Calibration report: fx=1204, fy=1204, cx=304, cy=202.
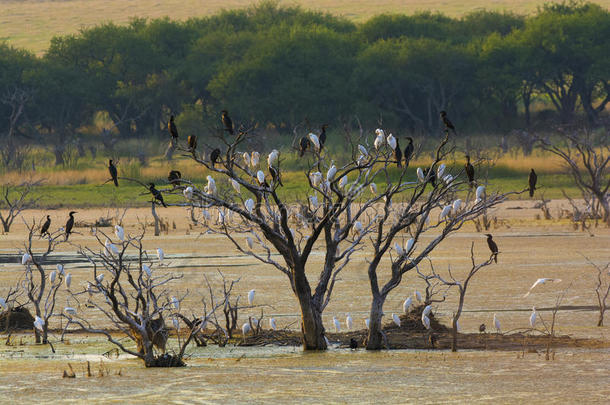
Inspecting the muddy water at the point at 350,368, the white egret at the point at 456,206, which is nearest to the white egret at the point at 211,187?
the muddy water at the point at 350,368

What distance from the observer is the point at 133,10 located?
137 metres

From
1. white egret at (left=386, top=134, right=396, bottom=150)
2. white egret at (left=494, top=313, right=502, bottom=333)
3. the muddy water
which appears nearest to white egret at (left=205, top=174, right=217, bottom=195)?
the muddy water

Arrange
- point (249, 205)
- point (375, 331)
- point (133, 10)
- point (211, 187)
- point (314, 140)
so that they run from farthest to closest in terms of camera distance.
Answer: point (133, 10) < point (375, 331) < point (211, 187) < point (249, 205) < point (314, 140)

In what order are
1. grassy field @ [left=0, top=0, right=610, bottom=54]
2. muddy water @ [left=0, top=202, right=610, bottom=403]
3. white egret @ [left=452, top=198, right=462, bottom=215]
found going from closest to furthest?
1. muddy water @ [left=0, top=202, right=610, bottom=403]
2. white egret @ [left=452, top=198, right=462, bottom=215]
3. grassy field @ [left=0, top=0, right=610, bottom=54]

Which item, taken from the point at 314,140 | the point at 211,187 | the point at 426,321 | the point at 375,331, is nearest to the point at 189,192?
the point at 211,187

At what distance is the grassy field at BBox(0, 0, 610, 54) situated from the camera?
428 feet

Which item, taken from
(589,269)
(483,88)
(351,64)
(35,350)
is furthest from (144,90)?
(35,350)

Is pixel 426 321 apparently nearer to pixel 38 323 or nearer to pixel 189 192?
pixel 189 192

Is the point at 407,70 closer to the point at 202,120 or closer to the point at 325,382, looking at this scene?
the point at 202,120

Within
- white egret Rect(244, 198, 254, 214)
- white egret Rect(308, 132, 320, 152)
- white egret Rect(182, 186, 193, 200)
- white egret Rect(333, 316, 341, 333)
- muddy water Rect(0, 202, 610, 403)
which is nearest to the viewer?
A: muddy water Rect(0, 202, 610, 403)

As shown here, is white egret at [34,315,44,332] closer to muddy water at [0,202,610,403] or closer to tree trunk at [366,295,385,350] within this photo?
muddy water at [0,202,610,403]

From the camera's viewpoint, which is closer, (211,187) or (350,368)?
(350,368)

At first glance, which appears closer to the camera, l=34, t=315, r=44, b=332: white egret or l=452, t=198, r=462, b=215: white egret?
l=452, t=198, r=462, b=215: white egret

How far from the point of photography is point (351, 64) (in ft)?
222
